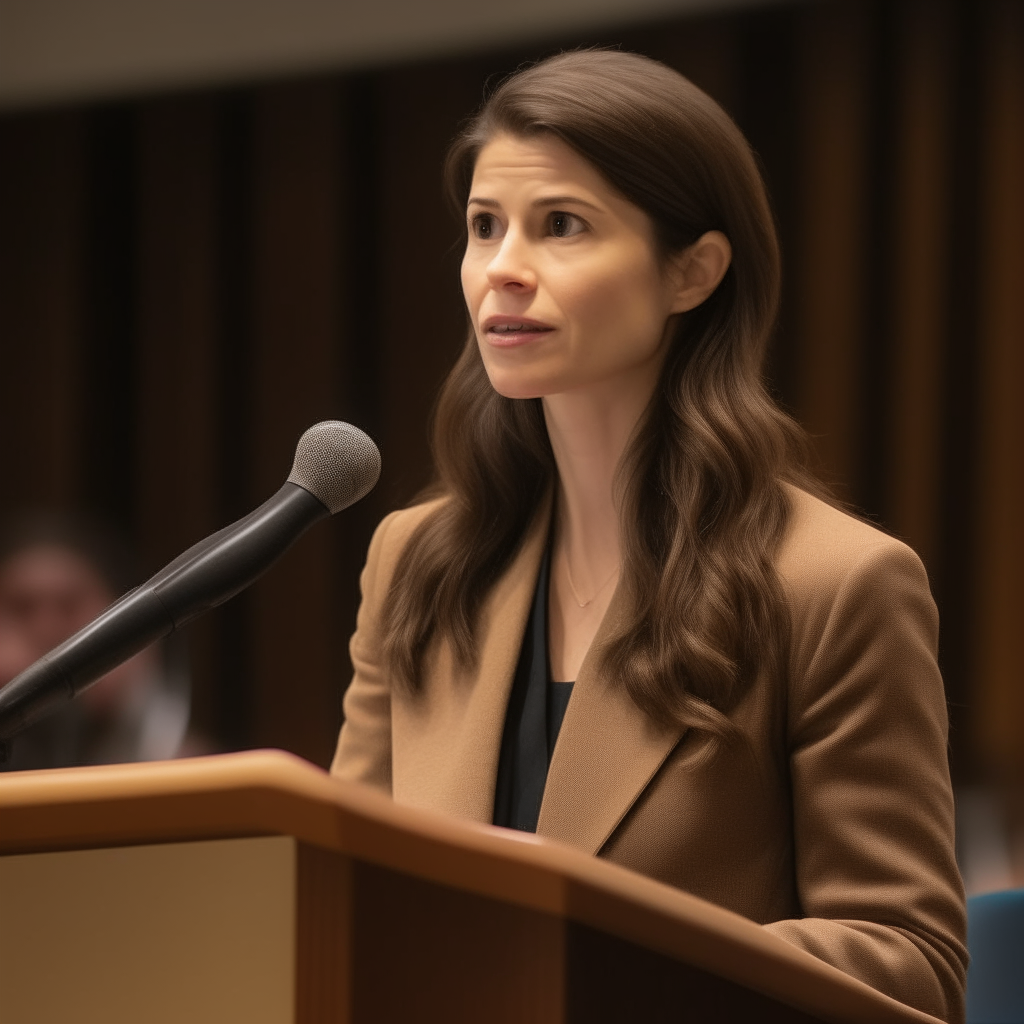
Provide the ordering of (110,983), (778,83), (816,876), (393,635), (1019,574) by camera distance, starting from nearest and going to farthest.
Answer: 1. (110,983)
2. (816,876)
3. (393,635)
4. (1019,574)
5. (778,83)

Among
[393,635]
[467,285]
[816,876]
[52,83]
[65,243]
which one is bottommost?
[816,876]

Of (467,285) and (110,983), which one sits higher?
(467,285)

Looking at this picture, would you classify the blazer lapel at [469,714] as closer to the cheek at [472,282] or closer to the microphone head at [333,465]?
the cheek at [472,282]

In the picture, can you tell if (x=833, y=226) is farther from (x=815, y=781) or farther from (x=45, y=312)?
(x=815, y=781)


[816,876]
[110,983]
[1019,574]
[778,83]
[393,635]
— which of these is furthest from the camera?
[778,83]

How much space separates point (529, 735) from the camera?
1363 millimetres

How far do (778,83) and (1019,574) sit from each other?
1.14 m

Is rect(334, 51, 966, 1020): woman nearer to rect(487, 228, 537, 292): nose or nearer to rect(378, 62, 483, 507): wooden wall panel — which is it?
rect(487, 228, 537, 292): nose

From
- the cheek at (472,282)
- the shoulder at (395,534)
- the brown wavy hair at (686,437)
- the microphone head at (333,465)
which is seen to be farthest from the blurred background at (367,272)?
the microphone head at (333,465)

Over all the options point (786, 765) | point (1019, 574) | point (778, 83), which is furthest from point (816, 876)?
point (778, 83)

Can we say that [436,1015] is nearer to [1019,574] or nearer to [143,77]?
[1019,574]

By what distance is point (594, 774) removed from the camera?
1.23 meters

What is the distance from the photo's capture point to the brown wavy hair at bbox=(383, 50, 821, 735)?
4.03 feet

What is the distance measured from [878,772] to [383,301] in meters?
2.70
